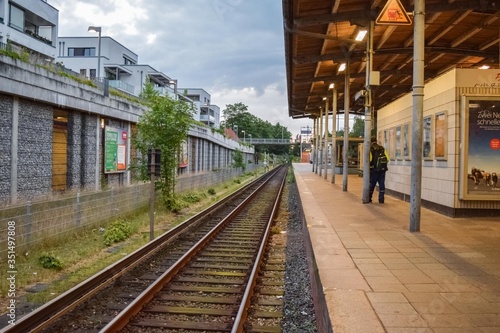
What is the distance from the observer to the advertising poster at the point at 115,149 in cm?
1891

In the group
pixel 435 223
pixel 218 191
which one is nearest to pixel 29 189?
pixel 435 223

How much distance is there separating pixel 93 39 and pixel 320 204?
51.2m

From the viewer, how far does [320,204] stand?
49.8ft

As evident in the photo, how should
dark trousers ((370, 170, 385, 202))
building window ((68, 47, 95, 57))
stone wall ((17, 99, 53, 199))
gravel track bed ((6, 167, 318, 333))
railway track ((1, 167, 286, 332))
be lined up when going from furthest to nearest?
building window ((68, 47, 95, 57)), dark trousers ((370, 170, 385, 202)), stone wall ((17, 99, 53, 199)), gravel track bed ((6, 167, 318, 333)), railway track ((1, 167, 286, 332))

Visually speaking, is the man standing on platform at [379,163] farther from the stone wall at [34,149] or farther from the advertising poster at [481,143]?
the stone wall at [34,149]

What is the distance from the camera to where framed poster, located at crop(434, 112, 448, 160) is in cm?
1118

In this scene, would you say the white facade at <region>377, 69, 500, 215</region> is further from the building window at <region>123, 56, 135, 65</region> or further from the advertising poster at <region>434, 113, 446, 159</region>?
the building window at <region>123, 56, 135, 65</region>

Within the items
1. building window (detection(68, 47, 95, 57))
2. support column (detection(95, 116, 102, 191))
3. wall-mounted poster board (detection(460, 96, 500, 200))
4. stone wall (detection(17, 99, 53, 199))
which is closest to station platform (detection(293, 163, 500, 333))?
wall-mounted poster board (detection(460, 96, 500, 200))

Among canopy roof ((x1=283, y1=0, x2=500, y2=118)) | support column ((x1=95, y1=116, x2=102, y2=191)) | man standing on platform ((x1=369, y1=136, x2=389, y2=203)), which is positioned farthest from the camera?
support column ((x1=95, y1=116, x2=102, y2=191))

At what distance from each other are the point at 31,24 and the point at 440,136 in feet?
131

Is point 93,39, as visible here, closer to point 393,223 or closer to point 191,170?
point 191,170

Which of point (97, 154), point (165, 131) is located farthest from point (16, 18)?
point (165, 131)

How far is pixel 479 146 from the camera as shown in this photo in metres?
10.5

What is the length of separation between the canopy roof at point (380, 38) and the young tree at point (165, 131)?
4464 mm
